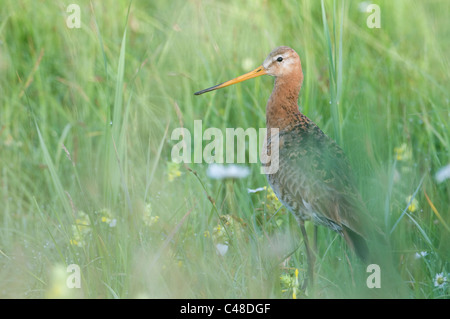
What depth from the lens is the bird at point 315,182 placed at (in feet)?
9.78

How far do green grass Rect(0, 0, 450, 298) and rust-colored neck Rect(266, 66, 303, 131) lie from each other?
15 cm

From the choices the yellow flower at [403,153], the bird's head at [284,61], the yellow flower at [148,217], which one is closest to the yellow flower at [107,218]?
the yellow flower at [148,217]

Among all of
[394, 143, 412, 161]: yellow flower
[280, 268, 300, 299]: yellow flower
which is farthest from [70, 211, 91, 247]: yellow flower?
[394, 143, 412, 161]: yellow flower

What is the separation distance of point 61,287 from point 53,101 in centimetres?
252

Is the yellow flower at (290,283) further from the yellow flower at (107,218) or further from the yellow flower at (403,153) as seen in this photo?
the yellow flower at (403,153)

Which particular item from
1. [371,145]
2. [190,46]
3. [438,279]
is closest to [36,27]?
[190,46]

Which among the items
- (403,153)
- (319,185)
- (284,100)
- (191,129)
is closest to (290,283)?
(319,185)

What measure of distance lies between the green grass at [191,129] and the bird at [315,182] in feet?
0.38

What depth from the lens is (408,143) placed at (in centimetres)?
392

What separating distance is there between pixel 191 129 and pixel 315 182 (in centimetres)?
123

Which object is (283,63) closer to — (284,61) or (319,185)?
(284,61)

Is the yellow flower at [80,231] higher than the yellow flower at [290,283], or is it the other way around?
the yellow flower at [80,231]

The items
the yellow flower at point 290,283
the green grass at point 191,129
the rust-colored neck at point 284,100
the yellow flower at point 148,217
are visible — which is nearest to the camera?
the yellow flower at point 290,283
